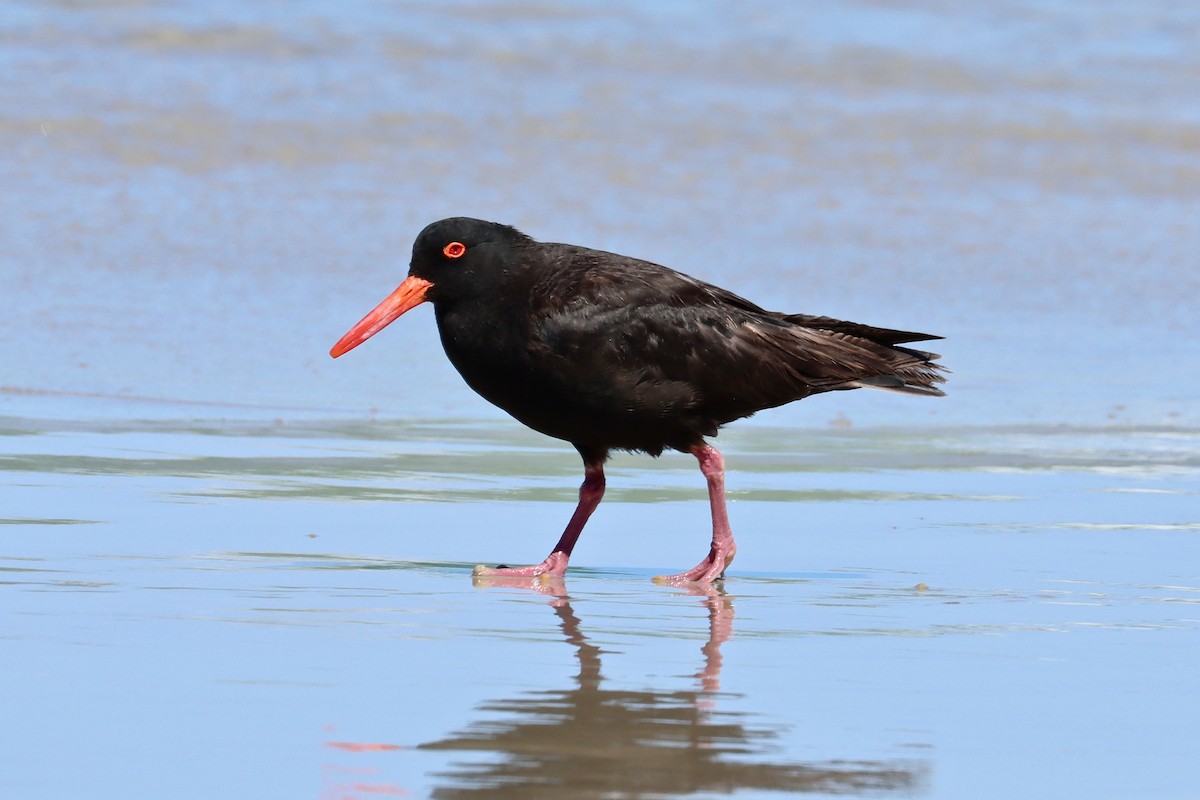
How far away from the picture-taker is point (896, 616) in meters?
5.05

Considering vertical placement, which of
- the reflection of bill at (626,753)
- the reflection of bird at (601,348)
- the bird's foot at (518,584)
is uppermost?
the reflection of bird at (601,348)

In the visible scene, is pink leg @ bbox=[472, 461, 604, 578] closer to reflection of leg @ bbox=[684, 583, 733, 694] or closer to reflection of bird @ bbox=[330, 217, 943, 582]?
reflection of bird @ bbox=[330, 217, 943, 582]

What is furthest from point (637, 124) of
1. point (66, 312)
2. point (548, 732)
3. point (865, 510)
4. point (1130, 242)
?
point (548, 732)

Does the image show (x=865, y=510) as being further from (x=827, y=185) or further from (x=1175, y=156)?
(x=1175, y=156)

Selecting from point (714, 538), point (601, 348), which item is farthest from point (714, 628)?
point (601, 348)

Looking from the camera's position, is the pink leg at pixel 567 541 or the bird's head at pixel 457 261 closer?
the pink leg at pixel 567 541

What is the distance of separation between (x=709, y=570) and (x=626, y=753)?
81.2 inches

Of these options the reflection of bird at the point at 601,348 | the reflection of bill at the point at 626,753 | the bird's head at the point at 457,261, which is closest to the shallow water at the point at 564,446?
the reflection of bill at the point at 626,753

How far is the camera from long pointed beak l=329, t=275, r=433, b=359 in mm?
6152

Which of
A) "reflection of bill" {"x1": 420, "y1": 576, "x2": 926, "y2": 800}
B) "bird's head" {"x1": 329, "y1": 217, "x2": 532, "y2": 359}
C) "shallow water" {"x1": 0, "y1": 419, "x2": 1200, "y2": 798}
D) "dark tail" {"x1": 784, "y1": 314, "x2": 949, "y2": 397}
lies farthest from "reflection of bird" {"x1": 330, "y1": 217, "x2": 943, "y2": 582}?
"reflection of bill" {"x1": 420, "y1": 576, "x2": 926, "y2": 800}

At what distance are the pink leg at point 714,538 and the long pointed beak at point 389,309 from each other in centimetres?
102

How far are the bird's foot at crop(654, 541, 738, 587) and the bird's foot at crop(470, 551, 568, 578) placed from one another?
11.7 inches

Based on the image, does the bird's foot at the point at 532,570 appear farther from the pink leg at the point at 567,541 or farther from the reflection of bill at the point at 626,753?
the reflection of bill at the point at 626,753

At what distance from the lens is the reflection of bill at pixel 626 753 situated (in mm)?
3451
